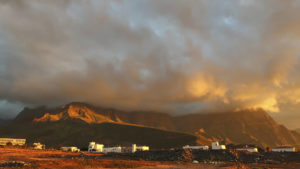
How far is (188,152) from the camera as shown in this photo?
11112 cm

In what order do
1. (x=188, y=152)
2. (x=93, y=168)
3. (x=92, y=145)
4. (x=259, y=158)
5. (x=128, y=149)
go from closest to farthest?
1. (x=93, y=168)
2. (x=259, y=158)
3. (x=188, y=152)
4. (x=128, y=149)
5. (x=92, y=145)

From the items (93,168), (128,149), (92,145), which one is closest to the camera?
(93,168)

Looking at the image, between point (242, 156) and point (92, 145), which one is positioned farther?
point (92, 145)

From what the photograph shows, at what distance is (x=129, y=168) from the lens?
66.1 m


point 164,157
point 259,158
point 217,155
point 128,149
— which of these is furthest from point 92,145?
point 259,158

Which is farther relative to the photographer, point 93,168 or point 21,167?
point 93,168

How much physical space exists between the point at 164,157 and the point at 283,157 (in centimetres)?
5496

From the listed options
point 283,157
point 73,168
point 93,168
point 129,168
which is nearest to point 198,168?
point 129,168

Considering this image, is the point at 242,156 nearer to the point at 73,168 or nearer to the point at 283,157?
the point at 283,157

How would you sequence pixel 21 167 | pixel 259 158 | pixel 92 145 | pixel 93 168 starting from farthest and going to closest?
1. pixel 92 145
2. pixel 259 158
3. pixel 93 168
4. pixel 21 167

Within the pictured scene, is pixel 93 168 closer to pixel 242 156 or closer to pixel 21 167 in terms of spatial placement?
pixel 21 167

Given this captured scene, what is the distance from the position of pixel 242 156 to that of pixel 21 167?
8713 cm

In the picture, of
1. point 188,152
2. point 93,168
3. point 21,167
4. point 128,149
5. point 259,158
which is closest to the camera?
point 21,167

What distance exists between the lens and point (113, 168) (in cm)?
6488
